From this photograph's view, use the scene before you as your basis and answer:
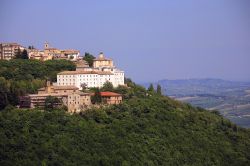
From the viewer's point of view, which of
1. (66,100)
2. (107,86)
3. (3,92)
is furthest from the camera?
(107,86)

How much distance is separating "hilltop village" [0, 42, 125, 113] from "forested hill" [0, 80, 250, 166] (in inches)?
47.9

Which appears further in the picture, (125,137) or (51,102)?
(51,102)

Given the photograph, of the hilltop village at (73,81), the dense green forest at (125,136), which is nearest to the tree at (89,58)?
the hilltop village at (73,81)

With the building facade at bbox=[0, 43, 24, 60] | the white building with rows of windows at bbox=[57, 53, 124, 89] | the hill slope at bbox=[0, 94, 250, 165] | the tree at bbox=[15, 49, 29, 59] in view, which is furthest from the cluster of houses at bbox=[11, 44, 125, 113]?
the building facade at bbox=[0, 43, 24, 60]

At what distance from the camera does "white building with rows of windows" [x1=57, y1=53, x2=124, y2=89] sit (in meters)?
38.8

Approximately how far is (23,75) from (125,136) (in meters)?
10.1

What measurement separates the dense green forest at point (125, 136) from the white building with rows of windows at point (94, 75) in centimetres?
135

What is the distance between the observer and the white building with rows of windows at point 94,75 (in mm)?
38812

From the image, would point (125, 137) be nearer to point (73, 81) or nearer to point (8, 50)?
point (73, 81)

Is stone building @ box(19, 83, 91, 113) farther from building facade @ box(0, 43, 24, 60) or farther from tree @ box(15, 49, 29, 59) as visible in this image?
building facade @ box(0, 43, 24, 60)

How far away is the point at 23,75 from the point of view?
129ft

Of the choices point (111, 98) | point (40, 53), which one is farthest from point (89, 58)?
point (111, 98)

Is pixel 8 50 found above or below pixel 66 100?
above

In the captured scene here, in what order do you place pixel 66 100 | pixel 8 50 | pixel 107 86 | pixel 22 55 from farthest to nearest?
pixel 8 50
pixel 22 55
pixel 107 86
pixel 66 100
